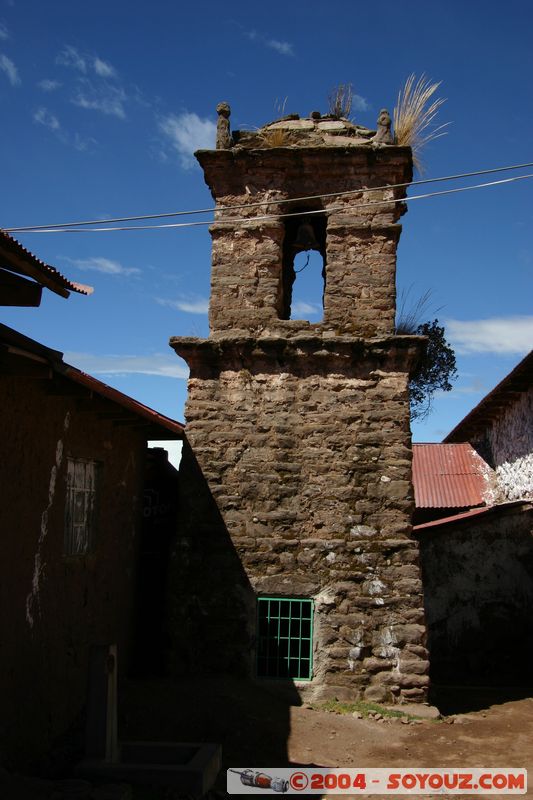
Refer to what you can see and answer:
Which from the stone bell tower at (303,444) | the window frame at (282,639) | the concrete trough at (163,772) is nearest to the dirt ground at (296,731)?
the window frame at (282,639)

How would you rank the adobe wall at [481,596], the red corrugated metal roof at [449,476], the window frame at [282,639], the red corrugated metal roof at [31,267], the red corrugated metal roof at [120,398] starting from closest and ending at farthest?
the red corrugated metal roof at [31,267] < the red corrugated metal roof at [120,398] < the window frame at [282,639] < the adobe wall at [481,596] < the red corrugated metal roof at [449,476]

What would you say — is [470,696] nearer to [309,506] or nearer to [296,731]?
[296,731]

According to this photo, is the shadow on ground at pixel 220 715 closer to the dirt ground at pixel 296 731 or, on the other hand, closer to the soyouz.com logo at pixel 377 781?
the dirt ground at pixel 296 731

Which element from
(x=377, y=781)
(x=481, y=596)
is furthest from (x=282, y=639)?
(x=481, y=596)

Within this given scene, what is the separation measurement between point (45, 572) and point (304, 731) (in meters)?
3.14

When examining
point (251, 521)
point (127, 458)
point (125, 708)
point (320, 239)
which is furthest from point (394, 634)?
point (320, 239)

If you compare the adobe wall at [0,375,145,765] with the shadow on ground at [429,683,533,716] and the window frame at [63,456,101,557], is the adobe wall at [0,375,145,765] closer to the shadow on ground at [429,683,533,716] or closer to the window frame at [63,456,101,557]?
the window frame at [63,456,101,557]

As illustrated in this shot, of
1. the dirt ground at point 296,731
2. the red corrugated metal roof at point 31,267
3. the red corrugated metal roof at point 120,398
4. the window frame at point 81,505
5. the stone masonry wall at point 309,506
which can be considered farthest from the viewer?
the stone masonry wall at point 309,506

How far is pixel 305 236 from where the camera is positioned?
1009 cm

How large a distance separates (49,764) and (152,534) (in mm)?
3950

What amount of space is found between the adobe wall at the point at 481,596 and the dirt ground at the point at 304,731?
2.29 m

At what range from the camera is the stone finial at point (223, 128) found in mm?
10062

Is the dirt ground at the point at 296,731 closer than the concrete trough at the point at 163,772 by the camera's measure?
No

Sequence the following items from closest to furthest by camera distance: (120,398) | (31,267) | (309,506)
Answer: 1. (31,267)
2. (120,398)
3. (309,506)
